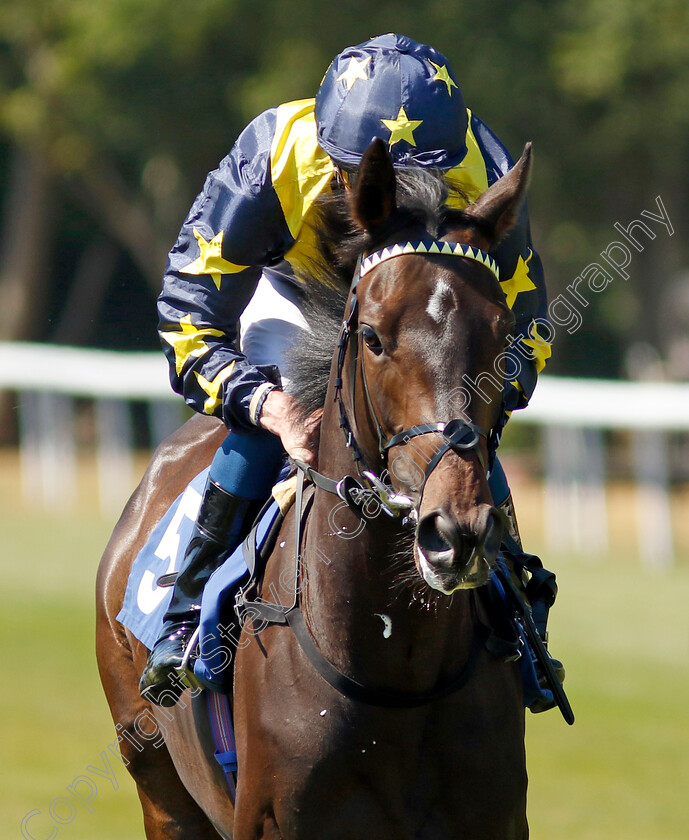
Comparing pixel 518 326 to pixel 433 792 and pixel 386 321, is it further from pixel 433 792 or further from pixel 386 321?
pixel 433 792

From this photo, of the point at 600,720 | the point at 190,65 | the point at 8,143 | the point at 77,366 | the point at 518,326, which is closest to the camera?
the point at 518,326

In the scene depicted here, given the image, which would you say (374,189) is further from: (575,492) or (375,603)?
(575,492)

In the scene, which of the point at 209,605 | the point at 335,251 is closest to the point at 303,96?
the point at 209,605

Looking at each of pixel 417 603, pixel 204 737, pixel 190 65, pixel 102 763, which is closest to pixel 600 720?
pixel 102 763

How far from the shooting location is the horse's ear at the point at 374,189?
109 inches

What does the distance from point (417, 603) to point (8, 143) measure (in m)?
21.9

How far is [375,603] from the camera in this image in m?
2.96

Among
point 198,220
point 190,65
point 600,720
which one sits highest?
point 190,65

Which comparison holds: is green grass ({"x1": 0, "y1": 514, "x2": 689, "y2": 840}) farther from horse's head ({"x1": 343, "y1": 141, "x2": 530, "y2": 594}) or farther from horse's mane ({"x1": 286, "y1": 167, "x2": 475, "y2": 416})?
horse's head ({"x1": 343, "y1": 141, "x2": 530, "y2": 594})

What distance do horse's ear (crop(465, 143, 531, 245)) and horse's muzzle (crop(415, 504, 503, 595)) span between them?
0.72m

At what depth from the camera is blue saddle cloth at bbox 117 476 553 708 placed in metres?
3.34

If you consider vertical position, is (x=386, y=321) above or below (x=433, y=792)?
above

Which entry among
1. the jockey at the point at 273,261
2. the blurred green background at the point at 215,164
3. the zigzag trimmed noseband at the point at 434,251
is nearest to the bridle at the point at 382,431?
the zigzag trimmed noseband at the point at 434,251

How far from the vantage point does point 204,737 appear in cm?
355
